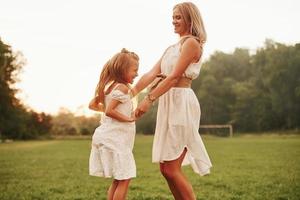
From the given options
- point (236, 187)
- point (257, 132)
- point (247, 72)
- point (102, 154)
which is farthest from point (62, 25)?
point (247, 72)

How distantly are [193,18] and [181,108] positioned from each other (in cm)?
79

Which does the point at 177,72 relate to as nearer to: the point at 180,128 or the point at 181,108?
the point at 181,108

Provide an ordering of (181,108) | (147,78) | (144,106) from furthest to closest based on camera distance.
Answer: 1. (147,78)
2. (181,108)
3. (144,106)

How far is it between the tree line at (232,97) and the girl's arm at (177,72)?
3980cm

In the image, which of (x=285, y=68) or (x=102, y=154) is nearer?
(x=102, y=154)

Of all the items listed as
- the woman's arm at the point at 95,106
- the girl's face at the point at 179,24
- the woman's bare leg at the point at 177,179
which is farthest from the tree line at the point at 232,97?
the woman's bare leg at the point at 177,179

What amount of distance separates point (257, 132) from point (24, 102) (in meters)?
29.0

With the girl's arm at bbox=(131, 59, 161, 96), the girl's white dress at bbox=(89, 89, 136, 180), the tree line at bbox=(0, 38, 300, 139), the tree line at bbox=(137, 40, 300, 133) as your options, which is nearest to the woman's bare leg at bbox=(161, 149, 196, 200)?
the girl's white dress at bbox=(89, 89, 136, 180)

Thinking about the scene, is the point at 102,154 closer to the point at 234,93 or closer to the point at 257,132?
the point at 257,132

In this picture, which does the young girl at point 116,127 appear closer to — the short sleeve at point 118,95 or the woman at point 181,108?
the short sleeve at point 118,95

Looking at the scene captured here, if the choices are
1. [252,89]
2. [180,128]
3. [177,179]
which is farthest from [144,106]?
A: [252,89]

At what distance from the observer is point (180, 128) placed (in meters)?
4.11

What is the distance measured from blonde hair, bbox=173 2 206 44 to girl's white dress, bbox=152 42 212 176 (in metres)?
0.19

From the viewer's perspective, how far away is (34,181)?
8.84 metres
